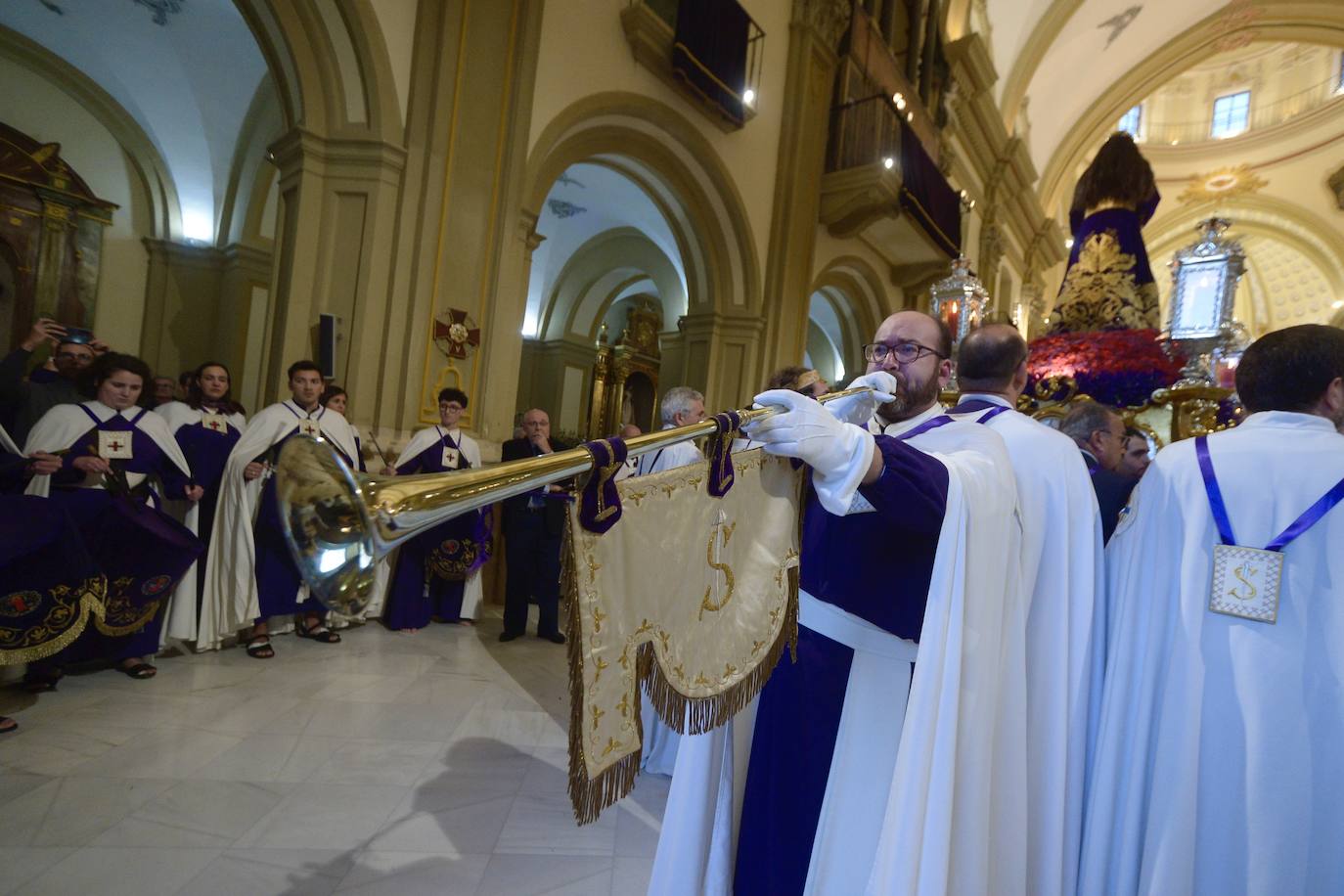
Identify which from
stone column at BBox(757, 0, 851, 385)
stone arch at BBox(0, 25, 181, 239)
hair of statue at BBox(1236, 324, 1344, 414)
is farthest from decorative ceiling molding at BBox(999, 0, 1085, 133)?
hair of statue at BBox(1236, 324, 1344, 414)

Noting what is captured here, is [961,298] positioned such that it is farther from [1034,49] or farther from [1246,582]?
[1034,49]

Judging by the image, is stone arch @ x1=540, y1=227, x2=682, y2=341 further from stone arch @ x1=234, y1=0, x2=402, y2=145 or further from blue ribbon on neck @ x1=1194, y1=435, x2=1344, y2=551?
blue ribbon on neck @ x1=1194, y1=435, x2=1344, y2=551

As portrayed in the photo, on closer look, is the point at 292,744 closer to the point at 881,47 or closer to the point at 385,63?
the point at 385,63

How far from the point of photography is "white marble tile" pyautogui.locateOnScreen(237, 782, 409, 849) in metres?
2.15

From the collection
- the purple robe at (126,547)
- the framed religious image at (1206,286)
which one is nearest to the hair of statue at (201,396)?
the purple robe at (126,547)

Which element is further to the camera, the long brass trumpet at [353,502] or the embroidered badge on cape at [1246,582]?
the embroidered badge on cape at [1246,582]

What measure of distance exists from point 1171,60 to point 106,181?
2226 cm

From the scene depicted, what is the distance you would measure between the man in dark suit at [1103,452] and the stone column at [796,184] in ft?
18.1

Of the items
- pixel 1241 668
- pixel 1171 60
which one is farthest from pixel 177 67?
pixel 1171 60

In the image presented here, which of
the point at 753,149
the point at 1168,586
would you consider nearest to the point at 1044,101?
the point at 753,149

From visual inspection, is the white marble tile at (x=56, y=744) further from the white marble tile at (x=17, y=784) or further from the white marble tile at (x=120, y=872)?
the white marble tile at (x=120, y=872)

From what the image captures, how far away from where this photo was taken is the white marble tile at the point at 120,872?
1849 mm

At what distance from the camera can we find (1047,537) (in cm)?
187

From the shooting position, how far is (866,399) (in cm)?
170
